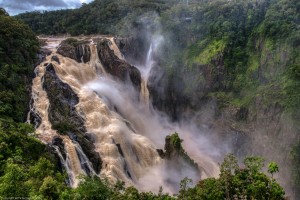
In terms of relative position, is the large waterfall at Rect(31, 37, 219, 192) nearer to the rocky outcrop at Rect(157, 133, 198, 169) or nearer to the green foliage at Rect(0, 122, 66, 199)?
the rocky outcrop at Rect(157, 133, 198, 169)

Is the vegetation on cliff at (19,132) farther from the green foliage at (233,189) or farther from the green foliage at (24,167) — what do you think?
the green foliage at (233,189)

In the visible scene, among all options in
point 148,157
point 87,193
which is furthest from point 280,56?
point 87,193

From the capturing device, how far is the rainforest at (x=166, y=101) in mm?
27594

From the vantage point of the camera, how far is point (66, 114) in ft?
104

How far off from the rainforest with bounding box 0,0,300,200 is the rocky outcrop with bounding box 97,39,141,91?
0.14 meters

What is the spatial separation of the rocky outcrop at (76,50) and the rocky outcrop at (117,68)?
5.27 ft

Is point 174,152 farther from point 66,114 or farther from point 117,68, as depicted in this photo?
point 117,68

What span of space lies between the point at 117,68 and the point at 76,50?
5264mm

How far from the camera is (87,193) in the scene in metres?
15.9

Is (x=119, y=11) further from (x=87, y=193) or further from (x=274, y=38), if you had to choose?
(x=87, y=193)

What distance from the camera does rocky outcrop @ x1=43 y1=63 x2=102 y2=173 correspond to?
29156 mm

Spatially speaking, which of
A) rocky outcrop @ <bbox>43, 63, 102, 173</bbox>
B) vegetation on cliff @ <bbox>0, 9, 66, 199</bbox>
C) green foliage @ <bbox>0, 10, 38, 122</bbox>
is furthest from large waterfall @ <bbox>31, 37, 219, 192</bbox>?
vegetation on cliff @ <bbox>0, 9, 66, 199</bbox>

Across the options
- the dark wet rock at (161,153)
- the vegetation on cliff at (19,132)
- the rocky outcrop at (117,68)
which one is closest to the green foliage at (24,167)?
the vegetation on cliff at (19,132)

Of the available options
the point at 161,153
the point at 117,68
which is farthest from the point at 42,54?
the point at 161,153
